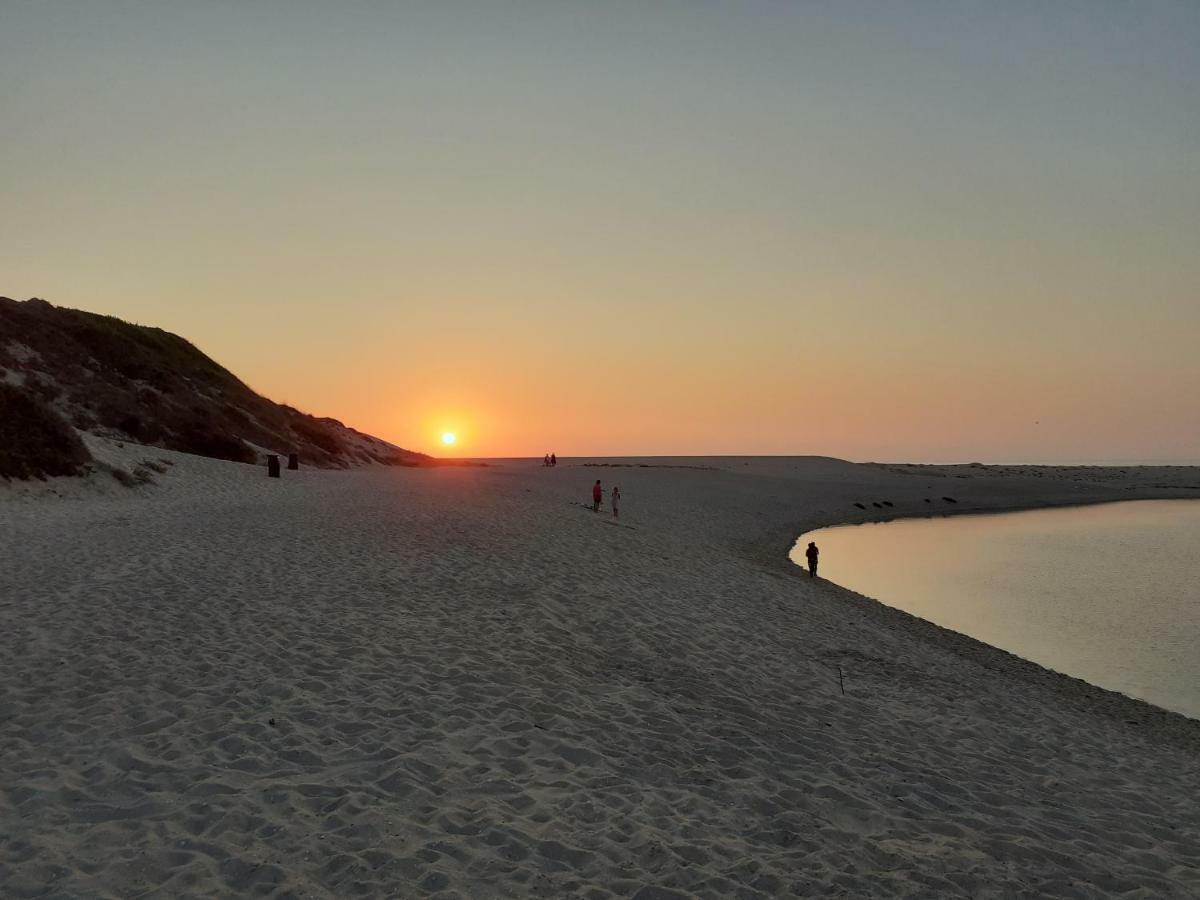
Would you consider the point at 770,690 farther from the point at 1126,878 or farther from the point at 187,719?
the point at 187,719

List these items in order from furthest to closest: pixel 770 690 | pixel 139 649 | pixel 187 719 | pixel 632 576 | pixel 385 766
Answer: pixel 632 576 → pixel 770 690 → pixel 139 649 → pixel 187 719 → pixel 385 766

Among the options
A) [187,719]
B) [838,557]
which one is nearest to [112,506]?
[187,719]

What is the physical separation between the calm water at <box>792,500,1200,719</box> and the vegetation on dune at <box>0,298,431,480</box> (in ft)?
129

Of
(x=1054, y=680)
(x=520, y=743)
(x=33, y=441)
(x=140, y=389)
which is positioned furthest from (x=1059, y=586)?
(x=140, y=389)

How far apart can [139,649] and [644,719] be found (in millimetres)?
7996

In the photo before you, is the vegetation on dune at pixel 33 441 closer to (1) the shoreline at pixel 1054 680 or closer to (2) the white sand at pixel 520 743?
(2) the white sand at pixel 520 743

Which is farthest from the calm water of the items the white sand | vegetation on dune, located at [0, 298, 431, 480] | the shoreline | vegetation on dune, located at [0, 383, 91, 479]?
vegetation on dune, located at [0, 298, 431, 480]

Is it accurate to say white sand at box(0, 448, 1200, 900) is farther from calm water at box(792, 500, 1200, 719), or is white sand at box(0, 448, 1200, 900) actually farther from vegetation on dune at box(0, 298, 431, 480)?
vegetation on dune at box(0, 298, 431, 480)

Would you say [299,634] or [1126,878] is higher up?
[299,634]

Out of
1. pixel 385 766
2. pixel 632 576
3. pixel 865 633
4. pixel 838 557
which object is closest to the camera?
pixel 385 766

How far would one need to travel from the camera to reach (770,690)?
13172mm

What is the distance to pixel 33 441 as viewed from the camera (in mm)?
31359

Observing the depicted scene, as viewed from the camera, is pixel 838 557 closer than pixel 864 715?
No

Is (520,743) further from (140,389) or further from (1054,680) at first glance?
(140,389)
